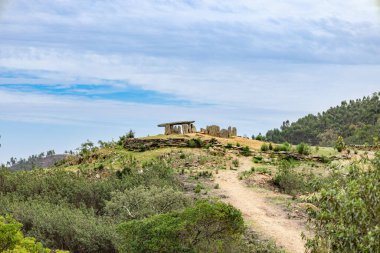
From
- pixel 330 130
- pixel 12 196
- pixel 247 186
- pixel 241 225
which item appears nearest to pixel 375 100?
pixel 330 130

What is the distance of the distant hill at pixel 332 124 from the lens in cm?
7250

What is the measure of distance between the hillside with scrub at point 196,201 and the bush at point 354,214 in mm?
21

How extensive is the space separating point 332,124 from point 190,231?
208 feet

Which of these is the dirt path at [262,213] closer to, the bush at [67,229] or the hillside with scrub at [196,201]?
the hillside with scrub at [196,201]

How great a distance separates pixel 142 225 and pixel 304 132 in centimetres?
6181

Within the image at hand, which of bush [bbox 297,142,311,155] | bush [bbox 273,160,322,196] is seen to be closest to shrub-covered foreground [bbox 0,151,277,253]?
bush [bbox 273,160,322,196]

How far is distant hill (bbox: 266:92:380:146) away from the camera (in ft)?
238

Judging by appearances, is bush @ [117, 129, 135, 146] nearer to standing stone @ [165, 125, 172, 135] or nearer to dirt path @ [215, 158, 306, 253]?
standing stone @ [165, 125, 172, 135]

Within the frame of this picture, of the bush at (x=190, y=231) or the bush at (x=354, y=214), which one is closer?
the bush at (x=354, y=214)

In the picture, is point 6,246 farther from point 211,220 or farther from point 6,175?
point 6,175

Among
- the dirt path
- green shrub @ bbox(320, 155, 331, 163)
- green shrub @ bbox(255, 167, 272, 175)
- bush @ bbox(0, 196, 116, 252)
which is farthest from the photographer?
green shrub @ bbox(320, 155, 331, 163)

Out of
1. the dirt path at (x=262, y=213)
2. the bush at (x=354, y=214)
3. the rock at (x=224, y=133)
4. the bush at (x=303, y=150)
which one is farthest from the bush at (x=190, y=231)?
the rock at (x=224, y=133)

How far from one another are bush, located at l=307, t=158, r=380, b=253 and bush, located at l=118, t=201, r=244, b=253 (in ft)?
18.7

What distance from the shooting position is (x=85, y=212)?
24.8 meters
